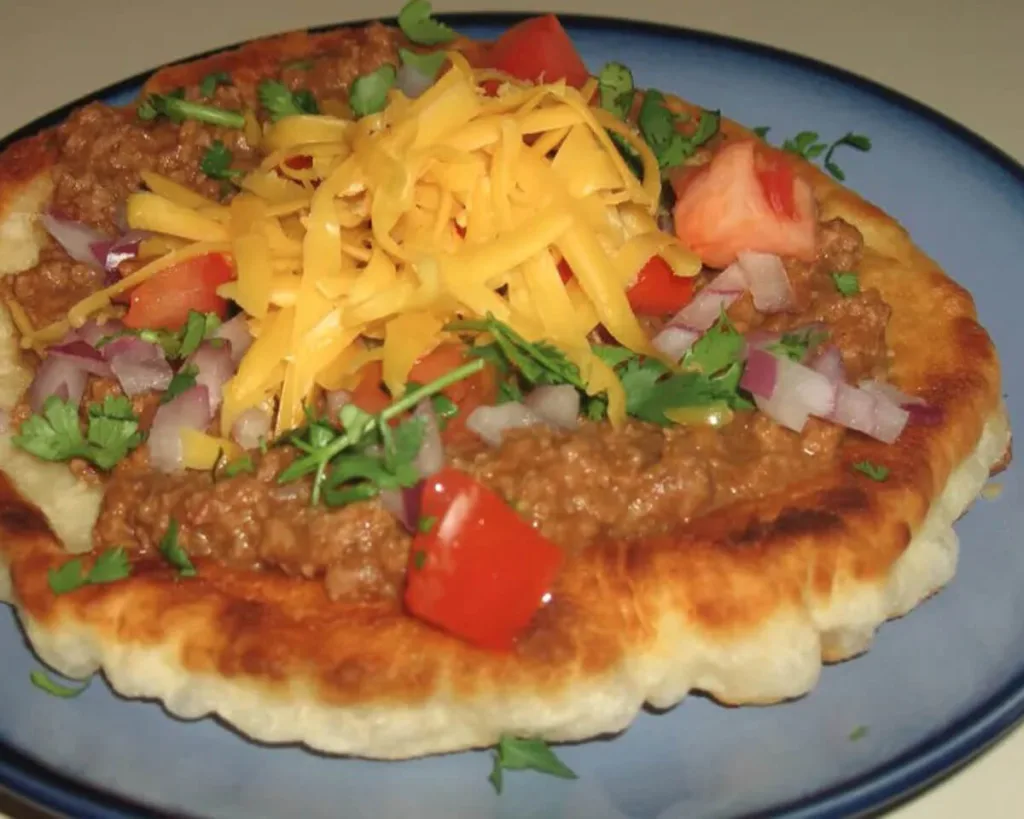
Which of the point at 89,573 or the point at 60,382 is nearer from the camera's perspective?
the point at 89,573

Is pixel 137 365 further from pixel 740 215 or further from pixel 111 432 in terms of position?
pixel 740 215

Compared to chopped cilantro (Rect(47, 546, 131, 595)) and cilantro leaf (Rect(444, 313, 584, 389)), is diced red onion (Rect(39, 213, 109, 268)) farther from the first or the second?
cilantro leaf (Rect(444, 313, 584, 389))

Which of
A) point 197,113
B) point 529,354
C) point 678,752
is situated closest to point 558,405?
point 529,354

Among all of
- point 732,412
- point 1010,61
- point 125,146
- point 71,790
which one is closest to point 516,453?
point 732,412

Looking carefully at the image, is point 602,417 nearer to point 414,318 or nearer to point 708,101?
point 414,318

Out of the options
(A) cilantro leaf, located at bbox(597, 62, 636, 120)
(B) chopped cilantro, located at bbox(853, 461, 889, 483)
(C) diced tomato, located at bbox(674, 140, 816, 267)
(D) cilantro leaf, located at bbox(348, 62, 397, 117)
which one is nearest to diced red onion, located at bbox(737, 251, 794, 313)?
(C) diced tomato, located at bbox(674, 140, 816, 267)

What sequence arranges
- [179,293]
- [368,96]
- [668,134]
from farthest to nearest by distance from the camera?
[668,134] → [368,96] → [179,293]
